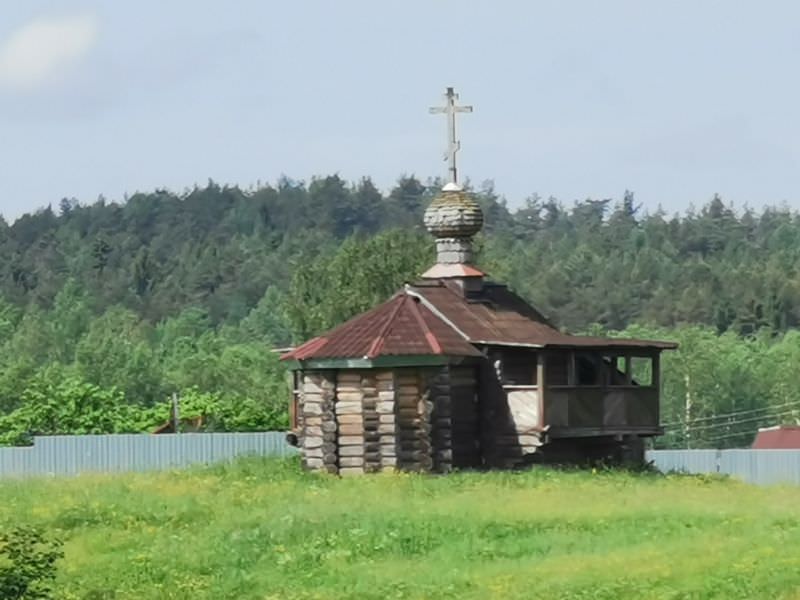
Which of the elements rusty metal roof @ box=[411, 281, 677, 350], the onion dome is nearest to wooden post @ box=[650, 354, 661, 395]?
rusty metal roof @ box=[411, 281, 677, 350]

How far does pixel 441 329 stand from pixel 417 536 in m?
10.1

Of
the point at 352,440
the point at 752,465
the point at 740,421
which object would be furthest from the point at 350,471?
the point at 740,421

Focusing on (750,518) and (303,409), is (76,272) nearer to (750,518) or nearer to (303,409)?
(303,409)

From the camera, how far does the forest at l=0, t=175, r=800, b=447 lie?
222 feet

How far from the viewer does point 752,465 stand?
47.3 metres

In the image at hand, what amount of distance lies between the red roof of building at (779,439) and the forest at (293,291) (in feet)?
42.4

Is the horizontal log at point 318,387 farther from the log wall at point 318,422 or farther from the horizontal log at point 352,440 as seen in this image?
the horizontal log at point 352,440

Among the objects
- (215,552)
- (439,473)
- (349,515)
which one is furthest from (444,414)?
(215,552)

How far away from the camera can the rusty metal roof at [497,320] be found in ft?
122

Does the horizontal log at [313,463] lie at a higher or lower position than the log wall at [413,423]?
lower

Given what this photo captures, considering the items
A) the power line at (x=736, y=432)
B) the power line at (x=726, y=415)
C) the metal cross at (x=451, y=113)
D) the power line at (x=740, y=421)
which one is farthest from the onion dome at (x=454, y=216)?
the power line at (x=740, y=421)

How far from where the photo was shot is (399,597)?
921 inches

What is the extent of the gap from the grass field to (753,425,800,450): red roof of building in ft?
67.5

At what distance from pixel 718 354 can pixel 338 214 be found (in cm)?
10506
